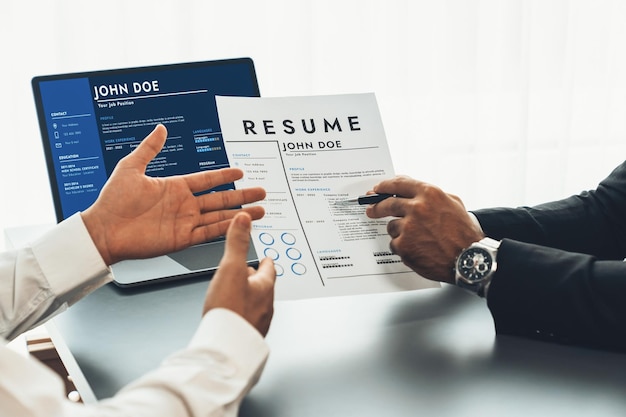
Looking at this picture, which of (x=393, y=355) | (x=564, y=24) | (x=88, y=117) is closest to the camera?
(x=393, y=355)

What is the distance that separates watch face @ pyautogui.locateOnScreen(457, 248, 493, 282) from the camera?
1.13m

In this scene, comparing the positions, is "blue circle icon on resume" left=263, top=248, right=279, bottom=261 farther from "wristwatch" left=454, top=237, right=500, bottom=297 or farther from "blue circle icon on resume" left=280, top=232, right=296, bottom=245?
"wristwatch" left=454, top=237, right=500, bottom=297

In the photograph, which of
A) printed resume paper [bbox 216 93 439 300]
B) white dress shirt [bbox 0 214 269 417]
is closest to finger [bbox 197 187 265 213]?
printed resume paper [bbox 216 93 439 300]

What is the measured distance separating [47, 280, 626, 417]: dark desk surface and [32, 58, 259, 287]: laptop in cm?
22

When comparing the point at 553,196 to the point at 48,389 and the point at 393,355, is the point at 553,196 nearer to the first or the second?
the point at 393,355

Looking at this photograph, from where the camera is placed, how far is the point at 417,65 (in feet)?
10.3

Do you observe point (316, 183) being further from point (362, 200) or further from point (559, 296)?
point (559, 296)

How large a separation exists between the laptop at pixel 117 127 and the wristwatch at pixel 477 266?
38 centimetres

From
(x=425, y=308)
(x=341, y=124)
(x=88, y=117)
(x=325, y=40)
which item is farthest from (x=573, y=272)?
(x=325, y=40)

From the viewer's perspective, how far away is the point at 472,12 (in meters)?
3.13

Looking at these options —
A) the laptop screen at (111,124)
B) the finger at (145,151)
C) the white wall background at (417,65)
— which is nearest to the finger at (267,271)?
the finger at (145,151)

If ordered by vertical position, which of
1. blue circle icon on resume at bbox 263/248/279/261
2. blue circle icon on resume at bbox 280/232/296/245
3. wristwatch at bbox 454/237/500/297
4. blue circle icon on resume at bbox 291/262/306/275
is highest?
blue circle icon on resume at bbox 280/232/296/245

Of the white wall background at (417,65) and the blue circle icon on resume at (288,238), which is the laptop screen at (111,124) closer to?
the blue circle icon on resume at (288,238)

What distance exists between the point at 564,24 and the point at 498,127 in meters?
0.50
